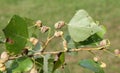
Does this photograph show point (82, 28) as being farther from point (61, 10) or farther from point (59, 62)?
point (61, 10)

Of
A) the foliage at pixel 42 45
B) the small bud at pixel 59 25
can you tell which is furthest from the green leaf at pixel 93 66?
the small bud at pixel 59 25

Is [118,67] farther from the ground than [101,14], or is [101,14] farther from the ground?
[101,14]

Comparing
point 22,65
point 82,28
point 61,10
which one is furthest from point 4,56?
point 61,10

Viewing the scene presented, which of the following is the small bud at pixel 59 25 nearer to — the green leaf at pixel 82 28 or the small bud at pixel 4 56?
the green leaf at pixel 82 28

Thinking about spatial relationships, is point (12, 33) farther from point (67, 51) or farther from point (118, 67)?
point (118, 67)

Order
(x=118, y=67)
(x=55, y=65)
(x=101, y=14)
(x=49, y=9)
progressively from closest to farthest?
(x=55, y=65) → (x=118, y=67) → (x=101, y=14) → (x=49, y=9)

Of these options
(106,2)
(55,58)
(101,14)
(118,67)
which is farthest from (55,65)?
(106,2)
